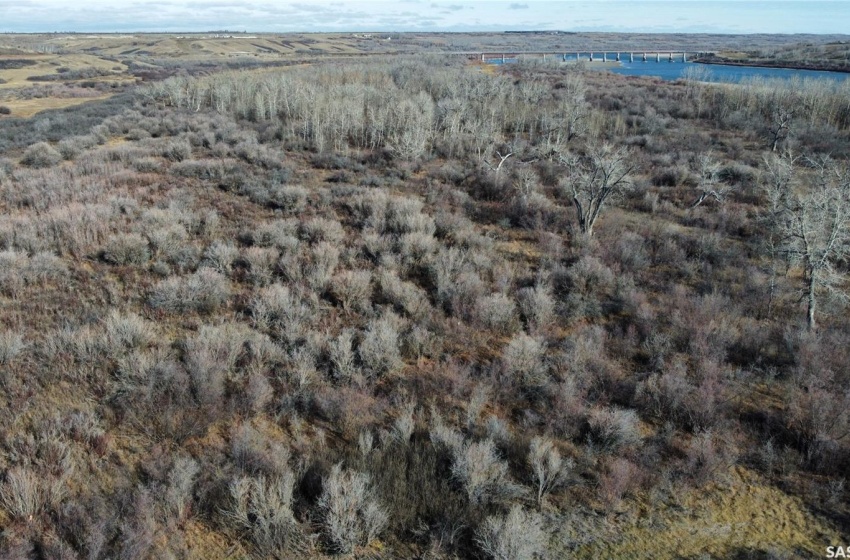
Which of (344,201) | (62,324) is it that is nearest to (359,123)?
(344,201)

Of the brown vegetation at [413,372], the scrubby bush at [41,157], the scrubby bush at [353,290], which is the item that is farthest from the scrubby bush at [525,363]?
the scrubby bush at [41,157]

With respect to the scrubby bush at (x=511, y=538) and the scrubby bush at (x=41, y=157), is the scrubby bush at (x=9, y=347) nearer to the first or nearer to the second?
the scrubby bush at (x=511, y=538)

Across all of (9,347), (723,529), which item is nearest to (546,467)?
(723,529)

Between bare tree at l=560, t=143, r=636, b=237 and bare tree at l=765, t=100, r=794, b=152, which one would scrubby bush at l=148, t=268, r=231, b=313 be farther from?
bare tree at l=765, t=100, r=794, b=152

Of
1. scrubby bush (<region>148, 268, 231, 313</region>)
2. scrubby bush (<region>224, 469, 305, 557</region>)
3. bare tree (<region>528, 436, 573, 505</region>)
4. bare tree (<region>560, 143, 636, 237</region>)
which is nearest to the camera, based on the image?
scrubby bush (<region>224, 469, 305, 557</region>)

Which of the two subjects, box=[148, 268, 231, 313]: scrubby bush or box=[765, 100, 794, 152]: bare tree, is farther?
box=[765, 100, 794, 152]: bare tree

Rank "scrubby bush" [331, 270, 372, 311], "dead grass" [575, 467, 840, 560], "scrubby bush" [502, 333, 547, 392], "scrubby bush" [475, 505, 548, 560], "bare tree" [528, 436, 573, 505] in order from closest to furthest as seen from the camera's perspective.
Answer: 1. "scrubby bush" [475, 505, 548, 560]
2. "dead grass" [575, 467, 840, 560]
3. "bare tree" [528, 436, 573, 505]
4. "scrubby bush" [502, 333, 547, 392]
5. "scrubby bush" [331, 270, 372, 311]

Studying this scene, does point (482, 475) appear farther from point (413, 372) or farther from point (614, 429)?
point (413, 372)

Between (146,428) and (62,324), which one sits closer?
(146,428)

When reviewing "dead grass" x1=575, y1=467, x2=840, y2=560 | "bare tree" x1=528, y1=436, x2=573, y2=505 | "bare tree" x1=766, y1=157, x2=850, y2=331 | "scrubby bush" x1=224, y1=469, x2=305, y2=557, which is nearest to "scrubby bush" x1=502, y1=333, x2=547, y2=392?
"bare tree" x1=528, y1=436, x2=573, y2=505

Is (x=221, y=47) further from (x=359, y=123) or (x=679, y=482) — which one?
(x=679, y=482)

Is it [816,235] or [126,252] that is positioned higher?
[816,235]
